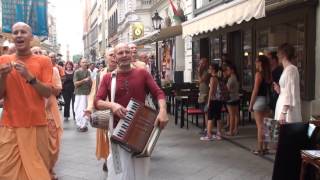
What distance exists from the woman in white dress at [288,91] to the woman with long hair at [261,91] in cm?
145

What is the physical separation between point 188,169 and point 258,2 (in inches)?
108

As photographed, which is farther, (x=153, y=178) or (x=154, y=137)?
(x=153, y=178)

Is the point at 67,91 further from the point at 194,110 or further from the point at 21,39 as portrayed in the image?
the point at 21,39

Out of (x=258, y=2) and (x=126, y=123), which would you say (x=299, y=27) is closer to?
(x=258, y=2)

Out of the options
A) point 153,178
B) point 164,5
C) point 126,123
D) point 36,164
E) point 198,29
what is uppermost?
point 164,5

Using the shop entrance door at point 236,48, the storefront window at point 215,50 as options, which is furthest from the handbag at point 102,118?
the storefront window at point 215,50

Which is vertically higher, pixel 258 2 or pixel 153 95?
pixel 258 2

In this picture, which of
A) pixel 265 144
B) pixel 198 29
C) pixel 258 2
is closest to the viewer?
pixel 258 2

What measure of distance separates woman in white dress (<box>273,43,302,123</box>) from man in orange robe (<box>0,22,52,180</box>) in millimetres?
3591

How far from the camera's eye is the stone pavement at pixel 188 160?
7.71 m

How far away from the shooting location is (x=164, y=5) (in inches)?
1256

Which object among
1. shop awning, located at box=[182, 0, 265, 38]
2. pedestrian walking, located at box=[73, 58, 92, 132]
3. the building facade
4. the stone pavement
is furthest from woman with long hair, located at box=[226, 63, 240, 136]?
pedestrian walking, located at box=[73, 58, 92, 132]

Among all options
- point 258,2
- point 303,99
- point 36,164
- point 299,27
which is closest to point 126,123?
point 36,164

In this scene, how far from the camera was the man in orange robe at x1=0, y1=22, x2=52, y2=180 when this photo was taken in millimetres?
4762
